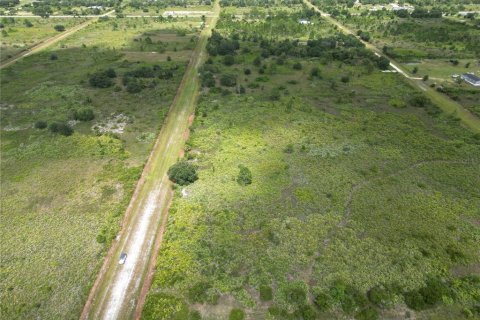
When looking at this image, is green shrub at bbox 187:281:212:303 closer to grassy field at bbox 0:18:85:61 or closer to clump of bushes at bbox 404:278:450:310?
clump of bushes at bbox 404:278:450:310

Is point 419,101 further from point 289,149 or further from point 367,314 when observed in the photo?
point 367,314

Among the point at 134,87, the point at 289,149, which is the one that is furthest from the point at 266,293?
the point at 134,87

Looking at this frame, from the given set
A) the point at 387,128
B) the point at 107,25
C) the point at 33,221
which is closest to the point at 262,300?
the point at 33,221

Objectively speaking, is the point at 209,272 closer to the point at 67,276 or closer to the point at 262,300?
the point at 262,300

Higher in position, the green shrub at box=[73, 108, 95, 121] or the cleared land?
the cleared land

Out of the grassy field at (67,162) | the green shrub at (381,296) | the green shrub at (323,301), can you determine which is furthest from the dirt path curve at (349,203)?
the grassy field at (67,162)

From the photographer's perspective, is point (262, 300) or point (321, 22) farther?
point (321, 22)

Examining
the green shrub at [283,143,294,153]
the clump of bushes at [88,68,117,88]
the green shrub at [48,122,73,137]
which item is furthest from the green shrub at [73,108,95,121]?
the green shrub at [283,143,294,153]
